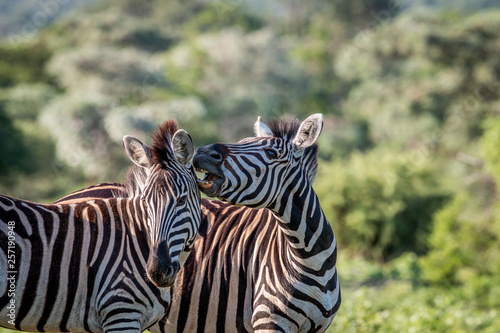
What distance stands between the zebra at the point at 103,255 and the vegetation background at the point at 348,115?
167 inches

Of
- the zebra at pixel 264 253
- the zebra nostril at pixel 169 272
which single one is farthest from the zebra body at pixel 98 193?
the zebra nostril at pixel 169 272

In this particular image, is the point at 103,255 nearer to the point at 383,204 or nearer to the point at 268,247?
the point at 268,247

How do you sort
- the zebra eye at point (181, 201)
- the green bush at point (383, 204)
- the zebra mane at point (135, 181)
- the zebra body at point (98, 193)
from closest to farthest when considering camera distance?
the zebra eye at point (181, 201)
the zebra mane at point (135, 181)
the zebra body at point (98, 193)
the green bush at point (383, 204)

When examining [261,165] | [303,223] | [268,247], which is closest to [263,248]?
[268,247]

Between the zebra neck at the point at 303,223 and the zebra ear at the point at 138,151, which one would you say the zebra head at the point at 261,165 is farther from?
the zebra ear at the point at 138,151

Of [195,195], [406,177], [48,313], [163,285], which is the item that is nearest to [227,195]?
[195,195]

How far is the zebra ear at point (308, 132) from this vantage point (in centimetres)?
487

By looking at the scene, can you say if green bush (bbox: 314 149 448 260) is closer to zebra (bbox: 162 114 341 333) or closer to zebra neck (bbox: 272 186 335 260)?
zebra (bbox: 162 114 341 333)

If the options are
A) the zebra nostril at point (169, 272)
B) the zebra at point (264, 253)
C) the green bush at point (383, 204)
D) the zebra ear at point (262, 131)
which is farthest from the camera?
the green bush at point (383, 204)

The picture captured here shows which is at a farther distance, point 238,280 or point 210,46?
point 210,46

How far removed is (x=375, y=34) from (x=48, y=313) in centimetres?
4660

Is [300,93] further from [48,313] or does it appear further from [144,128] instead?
[48,313]

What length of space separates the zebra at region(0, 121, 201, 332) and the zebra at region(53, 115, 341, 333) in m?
0.25

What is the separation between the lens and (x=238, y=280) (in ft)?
17.0
